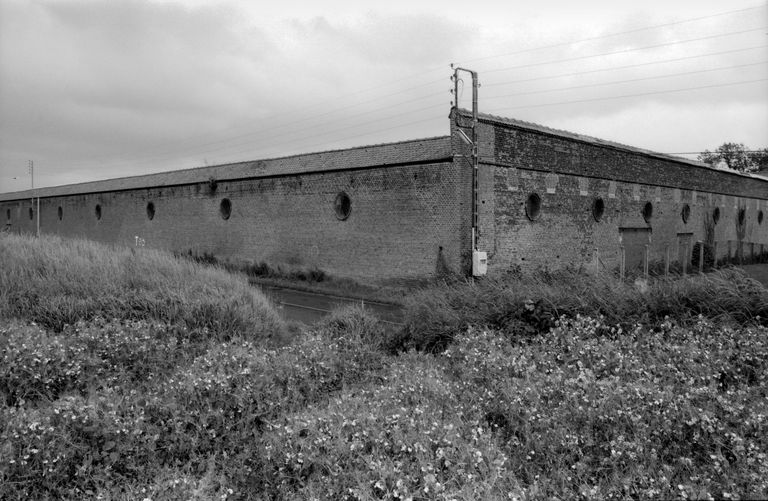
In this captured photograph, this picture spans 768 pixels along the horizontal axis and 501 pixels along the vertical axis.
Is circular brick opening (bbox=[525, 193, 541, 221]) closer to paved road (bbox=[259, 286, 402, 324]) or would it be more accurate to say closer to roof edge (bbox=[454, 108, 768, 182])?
roof edge (bbox=[454, 108, 768, 182])

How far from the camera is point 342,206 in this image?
20469mm

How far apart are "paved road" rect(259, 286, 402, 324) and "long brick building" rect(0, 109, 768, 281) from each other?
2006 millimetres

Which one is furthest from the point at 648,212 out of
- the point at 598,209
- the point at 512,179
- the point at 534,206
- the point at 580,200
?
the point at 512,179

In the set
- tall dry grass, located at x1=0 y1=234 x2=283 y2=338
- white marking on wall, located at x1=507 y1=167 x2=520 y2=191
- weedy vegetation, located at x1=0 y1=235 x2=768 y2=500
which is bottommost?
weedy vegetation, located at x1=0 y1=235 x2=768 y2=500

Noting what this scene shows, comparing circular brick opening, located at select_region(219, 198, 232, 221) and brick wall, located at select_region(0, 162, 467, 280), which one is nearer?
brick wall, located at select_region(0, 162, 467, 280)

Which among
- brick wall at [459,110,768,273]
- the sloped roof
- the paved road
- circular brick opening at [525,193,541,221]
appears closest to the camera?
the paved road

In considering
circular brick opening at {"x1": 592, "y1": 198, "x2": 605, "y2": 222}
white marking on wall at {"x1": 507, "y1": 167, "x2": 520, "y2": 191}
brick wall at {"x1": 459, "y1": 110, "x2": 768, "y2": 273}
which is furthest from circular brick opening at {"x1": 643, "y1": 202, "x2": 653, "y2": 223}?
white marking on wall at {"x1": 507, "y1": 167, "x2": 520, "y2": 191}

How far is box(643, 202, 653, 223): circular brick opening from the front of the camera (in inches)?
980

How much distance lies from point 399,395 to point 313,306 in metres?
9.96

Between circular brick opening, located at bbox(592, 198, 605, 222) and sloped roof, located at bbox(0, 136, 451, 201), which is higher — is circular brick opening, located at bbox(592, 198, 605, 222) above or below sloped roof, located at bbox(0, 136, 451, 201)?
below

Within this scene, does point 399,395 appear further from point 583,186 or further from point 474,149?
point 583,186

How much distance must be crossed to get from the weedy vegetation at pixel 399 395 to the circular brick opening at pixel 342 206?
1130cm

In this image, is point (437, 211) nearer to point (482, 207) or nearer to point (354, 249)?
point (482, 207)

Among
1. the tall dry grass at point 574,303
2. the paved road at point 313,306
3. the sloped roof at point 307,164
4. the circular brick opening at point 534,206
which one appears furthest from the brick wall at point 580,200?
the tall dry grass at point 574,303
